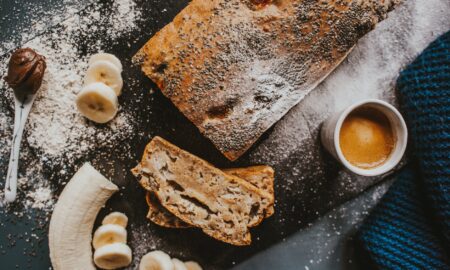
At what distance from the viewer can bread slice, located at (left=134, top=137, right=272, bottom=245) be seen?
1950 millimetres

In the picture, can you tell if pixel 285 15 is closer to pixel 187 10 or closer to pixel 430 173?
pixel 187 10

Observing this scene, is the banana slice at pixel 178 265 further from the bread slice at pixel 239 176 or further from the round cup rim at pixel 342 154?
the round cup rim at pixel 342 154

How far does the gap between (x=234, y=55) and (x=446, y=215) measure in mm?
1026

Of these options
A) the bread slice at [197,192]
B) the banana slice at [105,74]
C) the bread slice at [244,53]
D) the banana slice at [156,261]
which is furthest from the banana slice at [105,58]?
the banana slice at [156,261]

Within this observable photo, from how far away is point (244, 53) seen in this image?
1.82 m

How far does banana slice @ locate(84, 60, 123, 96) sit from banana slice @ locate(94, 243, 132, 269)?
2.01ft

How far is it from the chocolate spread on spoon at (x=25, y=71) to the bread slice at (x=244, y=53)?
1.28ft

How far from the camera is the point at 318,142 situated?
84.2 inches

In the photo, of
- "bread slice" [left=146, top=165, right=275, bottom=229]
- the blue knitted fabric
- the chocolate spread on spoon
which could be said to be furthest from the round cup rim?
the chocolate spread on spoon

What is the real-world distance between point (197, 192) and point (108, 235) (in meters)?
0.40

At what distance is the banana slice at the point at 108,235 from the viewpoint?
2.01 metres

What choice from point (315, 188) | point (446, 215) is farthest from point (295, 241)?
point (446, 215)

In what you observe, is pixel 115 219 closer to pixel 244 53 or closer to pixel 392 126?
pixel 244 53

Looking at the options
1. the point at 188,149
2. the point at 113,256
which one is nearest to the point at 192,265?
the point at 113,256
